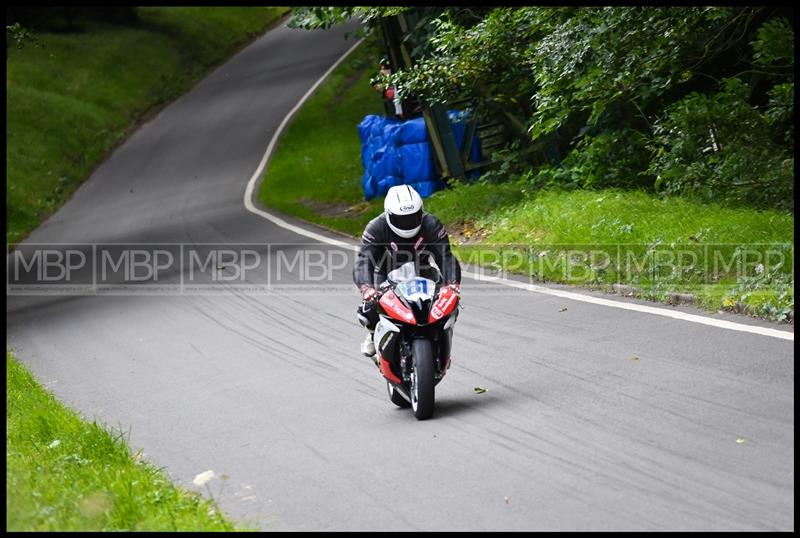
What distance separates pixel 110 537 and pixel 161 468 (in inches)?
86.4

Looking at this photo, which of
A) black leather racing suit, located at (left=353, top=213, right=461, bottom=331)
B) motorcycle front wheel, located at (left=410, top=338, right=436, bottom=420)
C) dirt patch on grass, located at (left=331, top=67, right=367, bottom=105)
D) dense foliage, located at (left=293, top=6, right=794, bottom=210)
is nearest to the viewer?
motorcycle front wheel, located at (left=410, top=338, right=436, bottom=420)

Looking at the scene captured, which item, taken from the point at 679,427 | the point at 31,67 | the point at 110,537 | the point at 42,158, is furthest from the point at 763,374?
the point at 31,67

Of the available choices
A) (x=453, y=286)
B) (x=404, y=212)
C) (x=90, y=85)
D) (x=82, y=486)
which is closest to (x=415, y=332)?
(x=453, y=286)

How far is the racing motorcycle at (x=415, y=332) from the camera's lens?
29.5ft

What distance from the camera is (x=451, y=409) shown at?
9.39m

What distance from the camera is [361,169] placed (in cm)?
3064

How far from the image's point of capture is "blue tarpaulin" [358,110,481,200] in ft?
81.4

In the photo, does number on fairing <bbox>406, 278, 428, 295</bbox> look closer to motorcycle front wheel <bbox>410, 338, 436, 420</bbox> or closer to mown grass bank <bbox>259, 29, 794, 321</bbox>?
motorcycle front wheel <bbox>410, 338, 436, 420</bbox>

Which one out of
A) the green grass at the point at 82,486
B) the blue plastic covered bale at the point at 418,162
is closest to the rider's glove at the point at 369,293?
the green grass at the point at 82,486

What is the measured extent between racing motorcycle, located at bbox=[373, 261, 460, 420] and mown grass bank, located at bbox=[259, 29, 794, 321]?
3527 millimetres

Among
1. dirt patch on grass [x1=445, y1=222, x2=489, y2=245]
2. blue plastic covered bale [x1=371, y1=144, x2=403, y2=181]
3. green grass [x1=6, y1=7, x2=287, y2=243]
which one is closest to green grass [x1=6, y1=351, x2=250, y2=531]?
dirt patch on grass [x1=445, y1=222, x2=489, y2=245]

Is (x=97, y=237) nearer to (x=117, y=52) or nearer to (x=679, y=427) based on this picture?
(x=679, y=427)

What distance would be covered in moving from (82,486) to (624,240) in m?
8.93

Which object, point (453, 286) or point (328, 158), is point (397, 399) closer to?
point (453, 286)
